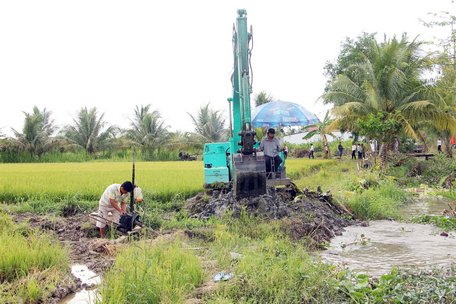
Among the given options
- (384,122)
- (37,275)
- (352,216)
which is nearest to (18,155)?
(384,122)

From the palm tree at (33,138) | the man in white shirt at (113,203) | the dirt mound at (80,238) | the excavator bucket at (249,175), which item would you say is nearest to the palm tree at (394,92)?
the excavator bucket at (249,175)

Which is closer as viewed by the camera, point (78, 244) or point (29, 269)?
point (29, 269)

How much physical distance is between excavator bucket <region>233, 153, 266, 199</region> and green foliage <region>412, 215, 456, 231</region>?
12.4 ft

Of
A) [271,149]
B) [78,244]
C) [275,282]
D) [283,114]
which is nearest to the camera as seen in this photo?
[275,282]

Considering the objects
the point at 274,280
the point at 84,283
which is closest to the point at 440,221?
the point at 274,280

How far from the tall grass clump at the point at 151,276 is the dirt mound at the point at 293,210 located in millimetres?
3121

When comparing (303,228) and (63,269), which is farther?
(303,228)

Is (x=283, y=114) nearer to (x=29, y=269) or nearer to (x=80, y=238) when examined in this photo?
(x=80, y=238)

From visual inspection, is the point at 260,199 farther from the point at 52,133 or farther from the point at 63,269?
the point at 52,133

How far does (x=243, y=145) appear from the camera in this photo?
905cm

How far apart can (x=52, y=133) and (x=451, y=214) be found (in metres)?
35.9

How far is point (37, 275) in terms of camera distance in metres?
5.07

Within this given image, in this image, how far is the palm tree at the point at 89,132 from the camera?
3919 centimetres

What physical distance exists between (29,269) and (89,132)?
3575 centimetres
